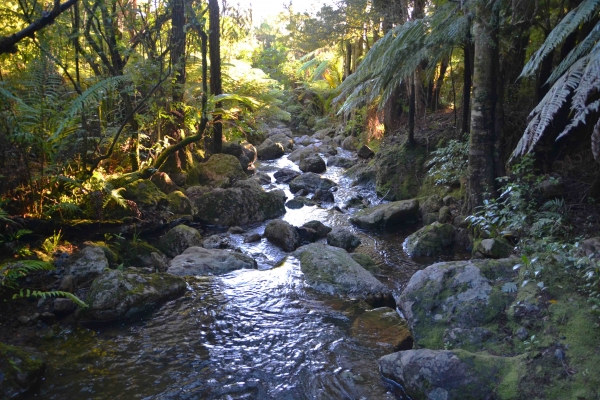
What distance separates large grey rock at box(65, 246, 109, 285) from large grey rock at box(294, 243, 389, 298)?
7.80ft

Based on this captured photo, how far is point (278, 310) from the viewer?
4477 millimetres

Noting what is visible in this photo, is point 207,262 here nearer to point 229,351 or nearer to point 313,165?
point 229,351

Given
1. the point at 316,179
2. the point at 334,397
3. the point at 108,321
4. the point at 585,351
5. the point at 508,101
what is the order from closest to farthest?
1. the point at 585,351
2. the point at 334,397
3. the point at 108,321
4. the point at 508,101
5. the point at 316,179

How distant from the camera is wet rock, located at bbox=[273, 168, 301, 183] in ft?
38.4

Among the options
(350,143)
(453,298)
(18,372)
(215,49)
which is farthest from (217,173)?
(350,143)

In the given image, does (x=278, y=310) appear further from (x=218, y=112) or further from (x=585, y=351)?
(x=218, y=112)

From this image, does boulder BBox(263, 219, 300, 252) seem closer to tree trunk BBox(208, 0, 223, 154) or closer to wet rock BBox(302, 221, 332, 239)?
wet rock BBox(302, 221, 332, 239)

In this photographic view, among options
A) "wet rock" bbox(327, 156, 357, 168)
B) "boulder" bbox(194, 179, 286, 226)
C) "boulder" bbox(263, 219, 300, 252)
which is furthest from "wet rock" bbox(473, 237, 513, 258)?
"wet rock" bbox(327, 156, 357, 168)

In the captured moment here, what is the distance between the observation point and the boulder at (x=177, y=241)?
629cm

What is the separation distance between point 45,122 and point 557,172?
21.0 ft

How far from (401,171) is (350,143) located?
22.0ft

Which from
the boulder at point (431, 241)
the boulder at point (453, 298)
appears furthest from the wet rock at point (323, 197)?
the boulder at point (453, 298)

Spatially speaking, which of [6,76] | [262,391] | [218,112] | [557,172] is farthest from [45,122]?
[557,172]

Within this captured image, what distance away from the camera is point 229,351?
12.1 ft
